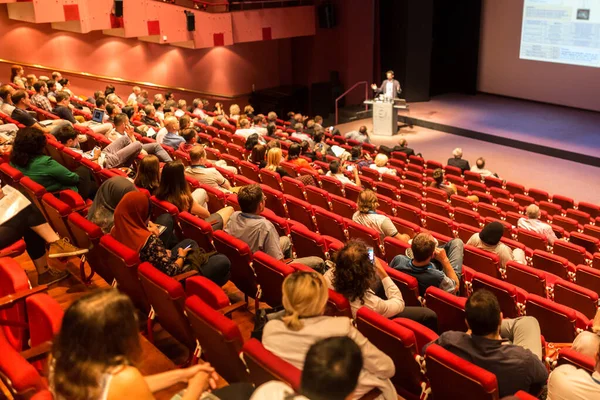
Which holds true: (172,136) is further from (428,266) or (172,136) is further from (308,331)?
(308,331)

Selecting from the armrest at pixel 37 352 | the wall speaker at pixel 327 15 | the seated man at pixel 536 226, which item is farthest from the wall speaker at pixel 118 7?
the armrest at pixel 37 352

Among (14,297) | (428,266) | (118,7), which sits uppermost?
(118,7)

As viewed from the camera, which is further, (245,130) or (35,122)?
(245,130)

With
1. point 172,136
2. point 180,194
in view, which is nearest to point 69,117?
point 172,136

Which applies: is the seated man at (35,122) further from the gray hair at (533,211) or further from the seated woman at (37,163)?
the gray hair at (533,211)

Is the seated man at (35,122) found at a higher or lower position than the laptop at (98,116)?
higher

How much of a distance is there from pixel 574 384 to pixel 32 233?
3.71m

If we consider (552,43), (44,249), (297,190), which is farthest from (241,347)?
(552,43)

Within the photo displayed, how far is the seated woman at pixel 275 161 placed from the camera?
698cm

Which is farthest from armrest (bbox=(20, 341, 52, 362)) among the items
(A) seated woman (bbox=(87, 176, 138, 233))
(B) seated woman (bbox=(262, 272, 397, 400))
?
(A) seated woman (bbox=(87, 176, 138, 233))

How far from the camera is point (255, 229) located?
425 centimetres

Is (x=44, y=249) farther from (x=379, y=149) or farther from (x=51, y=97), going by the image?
(x=379, y=149)

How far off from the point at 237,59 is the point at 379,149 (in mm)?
6089

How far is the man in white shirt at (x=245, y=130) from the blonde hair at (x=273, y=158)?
271 centimetres
